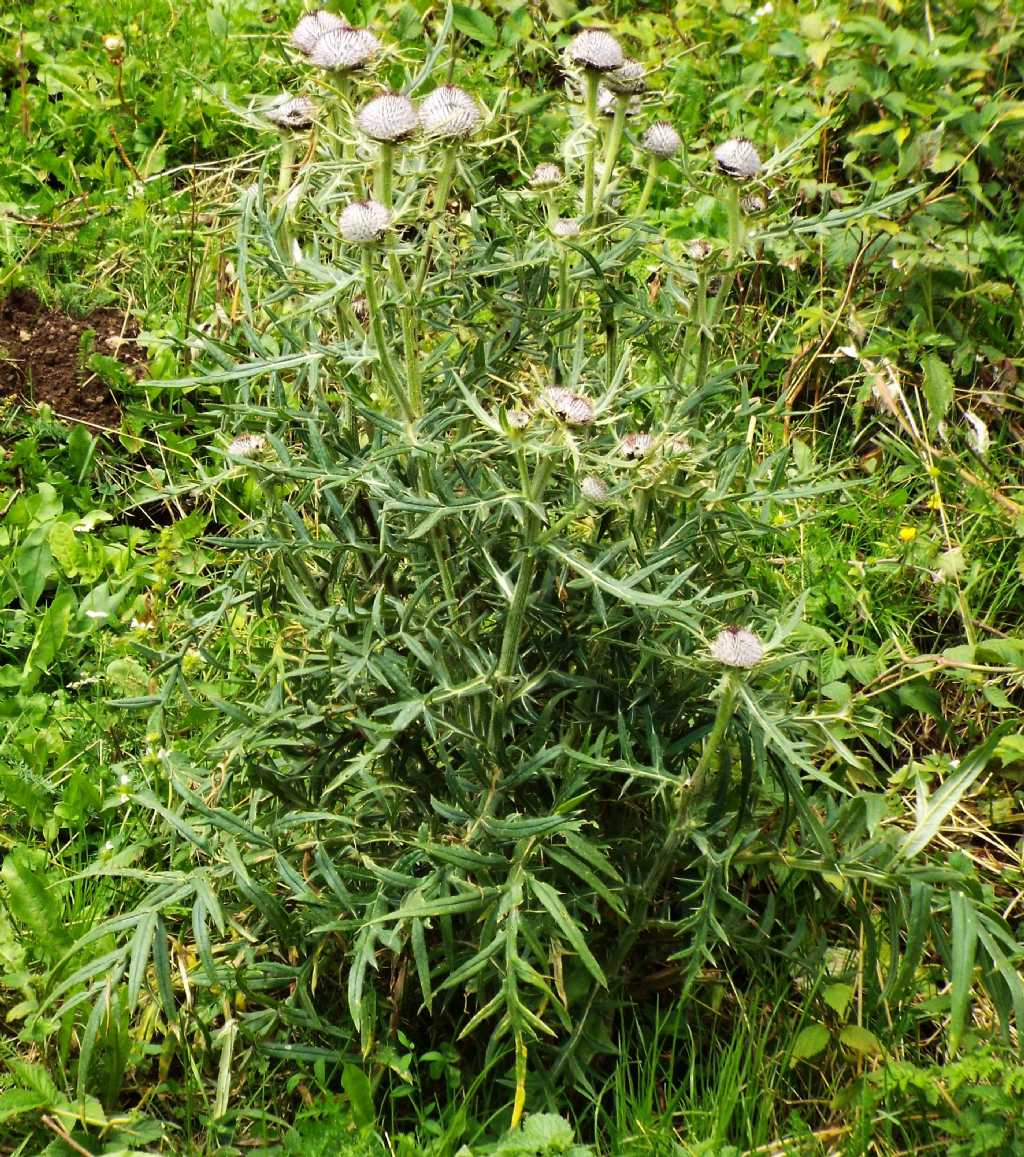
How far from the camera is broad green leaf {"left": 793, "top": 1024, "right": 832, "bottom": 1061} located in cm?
245

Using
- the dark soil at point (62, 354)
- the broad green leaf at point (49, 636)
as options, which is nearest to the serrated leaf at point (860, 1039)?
the broad green leaf at point (49, 636)

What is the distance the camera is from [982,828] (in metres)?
3.04

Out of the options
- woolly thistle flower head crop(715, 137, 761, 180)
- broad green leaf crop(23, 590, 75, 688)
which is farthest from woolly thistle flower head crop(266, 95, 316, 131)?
broad green leaf crop(23, 590, 75, 688)

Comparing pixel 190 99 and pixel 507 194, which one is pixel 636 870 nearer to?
pixel 507 194

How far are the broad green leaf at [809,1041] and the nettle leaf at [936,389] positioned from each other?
1.79 meters

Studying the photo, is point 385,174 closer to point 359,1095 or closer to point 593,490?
point 593,490

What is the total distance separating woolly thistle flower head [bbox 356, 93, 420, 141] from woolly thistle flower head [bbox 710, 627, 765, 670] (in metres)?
0.87

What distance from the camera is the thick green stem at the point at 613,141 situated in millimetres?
2312

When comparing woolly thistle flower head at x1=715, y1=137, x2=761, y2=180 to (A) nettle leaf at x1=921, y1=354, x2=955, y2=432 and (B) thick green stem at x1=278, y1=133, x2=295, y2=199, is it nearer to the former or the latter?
(B) thick green stem at x1=278, y1=133, x2=295, y2=199

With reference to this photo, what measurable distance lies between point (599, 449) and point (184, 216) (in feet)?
9.00

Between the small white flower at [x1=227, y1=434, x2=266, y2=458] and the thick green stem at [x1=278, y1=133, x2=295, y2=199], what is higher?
the thick green stem at [x1=278, y1=133, x2=295, y2=199]

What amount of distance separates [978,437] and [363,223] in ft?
7.13

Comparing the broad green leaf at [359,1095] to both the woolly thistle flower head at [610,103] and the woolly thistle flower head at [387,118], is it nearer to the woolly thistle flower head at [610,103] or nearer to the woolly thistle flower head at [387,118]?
the woolly thistle flower head at [387,118]

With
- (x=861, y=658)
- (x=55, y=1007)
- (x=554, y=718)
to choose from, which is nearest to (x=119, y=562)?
(x=55, y=1007)
